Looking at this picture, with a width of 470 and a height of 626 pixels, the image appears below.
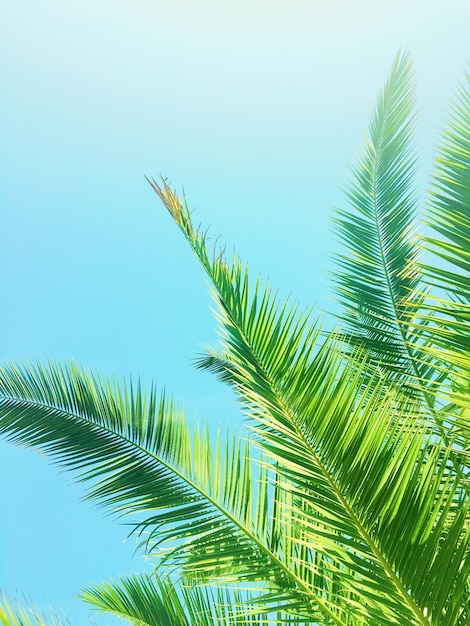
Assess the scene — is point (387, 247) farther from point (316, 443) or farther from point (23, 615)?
point (23, 615)

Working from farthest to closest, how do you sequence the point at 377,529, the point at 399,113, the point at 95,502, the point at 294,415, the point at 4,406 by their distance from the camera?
the point at 399,113 < the point at 4,406 < the point at 95,502 < the point at 294,415 < the point at 377,529

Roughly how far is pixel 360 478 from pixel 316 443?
0.14m

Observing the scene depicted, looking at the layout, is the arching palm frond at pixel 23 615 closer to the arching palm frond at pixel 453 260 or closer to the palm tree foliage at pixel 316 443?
the palm tree foliage at pixel 316 443

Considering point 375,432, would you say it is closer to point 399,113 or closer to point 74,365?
point 74,365

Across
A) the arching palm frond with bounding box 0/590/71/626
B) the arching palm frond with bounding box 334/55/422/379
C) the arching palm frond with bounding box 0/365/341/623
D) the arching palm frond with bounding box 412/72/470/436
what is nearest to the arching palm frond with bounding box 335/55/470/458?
the arching palm frond with bounding box 334/55/422/379

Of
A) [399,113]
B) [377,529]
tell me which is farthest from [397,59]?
[377,529]

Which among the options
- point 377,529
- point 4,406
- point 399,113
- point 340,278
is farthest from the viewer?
point 340,278

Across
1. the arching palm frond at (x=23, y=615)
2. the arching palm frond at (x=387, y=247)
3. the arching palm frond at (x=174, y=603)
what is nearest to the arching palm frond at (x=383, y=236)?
the arching palm frond at (x=387, y=247)

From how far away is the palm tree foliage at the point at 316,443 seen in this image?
1.22 meters

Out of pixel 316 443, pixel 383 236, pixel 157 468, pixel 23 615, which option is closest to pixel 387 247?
pixel 383 236

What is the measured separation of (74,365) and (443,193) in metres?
1.61

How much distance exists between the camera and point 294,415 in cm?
144

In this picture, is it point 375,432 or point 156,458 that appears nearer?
point 375,432

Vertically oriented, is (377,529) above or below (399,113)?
below
